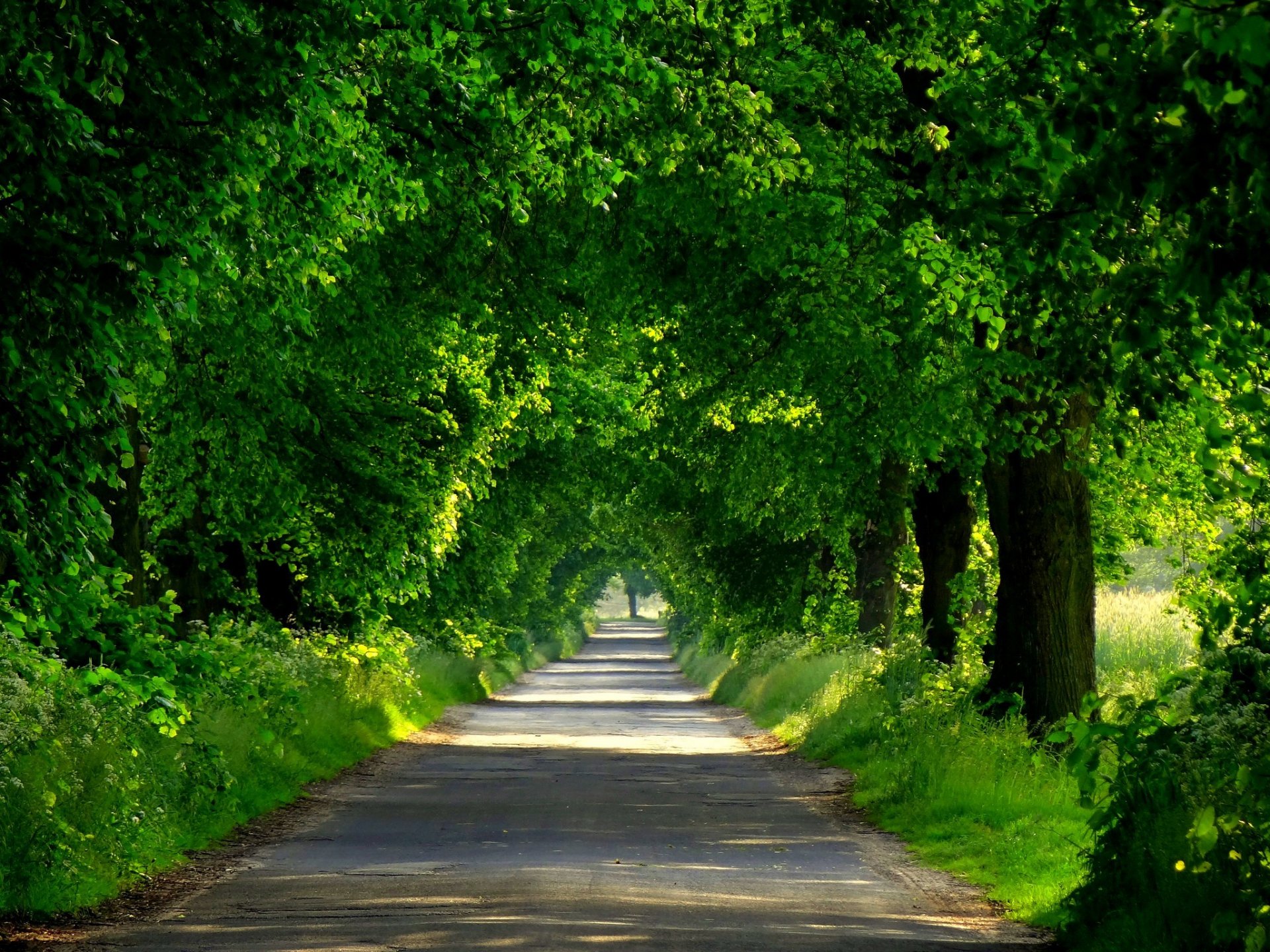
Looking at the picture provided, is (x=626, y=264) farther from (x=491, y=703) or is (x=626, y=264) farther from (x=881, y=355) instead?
(x=491, y=703)

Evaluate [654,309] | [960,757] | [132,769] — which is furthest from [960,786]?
[132,769]

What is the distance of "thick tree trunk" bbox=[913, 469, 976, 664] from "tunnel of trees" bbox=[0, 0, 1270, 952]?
0.21 feet

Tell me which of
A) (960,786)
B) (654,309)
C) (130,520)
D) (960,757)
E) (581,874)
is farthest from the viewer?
(654,309)

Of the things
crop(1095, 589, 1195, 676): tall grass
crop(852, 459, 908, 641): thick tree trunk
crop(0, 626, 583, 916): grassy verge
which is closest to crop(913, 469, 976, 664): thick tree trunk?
crop(1095, 589, 1195, 676): tall grass

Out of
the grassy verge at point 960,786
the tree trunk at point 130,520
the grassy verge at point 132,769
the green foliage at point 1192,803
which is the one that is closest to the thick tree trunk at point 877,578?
the grassy verge at point 960,786

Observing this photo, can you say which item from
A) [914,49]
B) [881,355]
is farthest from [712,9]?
[881,355]

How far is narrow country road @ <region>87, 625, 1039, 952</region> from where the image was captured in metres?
9.64

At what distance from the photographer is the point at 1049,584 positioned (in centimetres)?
1850

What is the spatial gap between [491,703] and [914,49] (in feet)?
109

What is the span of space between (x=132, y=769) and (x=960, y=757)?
8.38 meters

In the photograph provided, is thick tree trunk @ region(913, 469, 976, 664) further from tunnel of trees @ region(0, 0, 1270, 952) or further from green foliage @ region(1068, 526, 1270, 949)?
green foliage @ region(1068, 526, 1270, 949)

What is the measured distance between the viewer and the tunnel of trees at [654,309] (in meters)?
6.87

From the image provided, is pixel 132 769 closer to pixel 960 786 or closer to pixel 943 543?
pixel 960 786

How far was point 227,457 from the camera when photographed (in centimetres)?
1716
